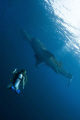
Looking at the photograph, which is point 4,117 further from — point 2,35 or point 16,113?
point 2,35

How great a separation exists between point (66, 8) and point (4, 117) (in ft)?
58.1

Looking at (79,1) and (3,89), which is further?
(3,89)

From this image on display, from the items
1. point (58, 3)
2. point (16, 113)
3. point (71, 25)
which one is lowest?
point (16, 113)

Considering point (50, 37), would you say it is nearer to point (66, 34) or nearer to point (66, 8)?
point (66, 34)

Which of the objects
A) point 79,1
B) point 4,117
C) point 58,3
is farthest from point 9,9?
point 4,117

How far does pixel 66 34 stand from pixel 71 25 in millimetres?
2690

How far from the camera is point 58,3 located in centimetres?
1777

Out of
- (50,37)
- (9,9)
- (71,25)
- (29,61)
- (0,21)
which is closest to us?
(71,25)

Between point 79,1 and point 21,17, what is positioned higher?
point 21,17

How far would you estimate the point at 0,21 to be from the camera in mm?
29016

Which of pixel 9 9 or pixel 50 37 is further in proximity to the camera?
pixel 50 37

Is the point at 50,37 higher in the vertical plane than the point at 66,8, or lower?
higher

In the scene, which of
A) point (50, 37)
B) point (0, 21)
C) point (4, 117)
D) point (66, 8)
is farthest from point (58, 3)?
point (4, 117)

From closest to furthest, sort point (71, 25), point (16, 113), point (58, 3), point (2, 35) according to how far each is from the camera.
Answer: point (58, 3) → point (71, 25) → point (16, 113) → point (2, 35)
